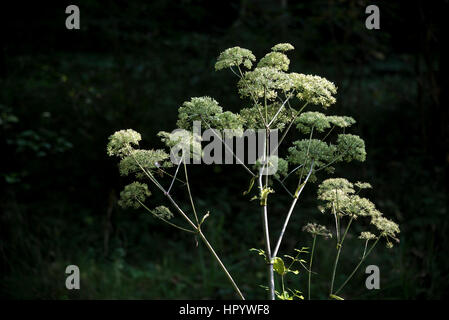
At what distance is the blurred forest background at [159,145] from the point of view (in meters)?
3.80

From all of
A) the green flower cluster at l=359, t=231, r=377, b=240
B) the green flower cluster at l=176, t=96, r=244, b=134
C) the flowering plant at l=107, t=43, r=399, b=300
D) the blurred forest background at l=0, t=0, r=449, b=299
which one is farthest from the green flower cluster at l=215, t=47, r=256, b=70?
the blurred forest background at l=0, t=0, r=449, b=299

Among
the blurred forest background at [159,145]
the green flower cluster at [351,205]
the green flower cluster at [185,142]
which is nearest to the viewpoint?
the green flower cluster at [185,142]

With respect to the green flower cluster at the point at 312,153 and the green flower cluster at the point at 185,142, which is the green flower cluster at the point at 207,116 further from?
the green flower cluster at the point at 312,153

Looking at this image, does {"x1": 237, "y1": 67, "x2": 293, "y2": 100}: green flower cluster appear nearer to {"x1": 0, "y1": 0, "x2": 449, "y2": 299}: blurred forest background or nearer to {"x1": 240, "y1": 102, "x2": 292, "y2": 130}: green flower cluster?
{"x1": 240, "y1": 102, "x2": 292, "y2": 130}: green flower cluster

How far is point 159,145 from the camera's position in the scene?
16.3ft

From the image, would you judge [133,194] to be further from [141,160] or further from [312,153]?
[312,153]

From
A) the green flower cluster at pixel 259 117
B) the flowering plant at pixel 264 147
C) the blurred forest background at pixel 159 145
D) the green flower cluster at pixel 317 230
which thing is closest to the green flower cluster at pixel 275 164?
the flowering plant at pixel 264 147

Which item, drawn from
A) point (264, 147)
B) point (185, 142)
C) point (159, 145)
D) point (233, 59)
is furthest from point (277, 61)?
point (159, 145)

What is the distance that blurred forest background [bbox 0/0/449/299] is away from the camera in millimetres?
3797
